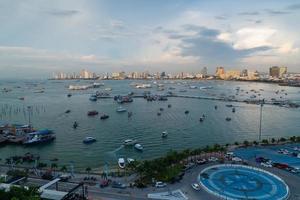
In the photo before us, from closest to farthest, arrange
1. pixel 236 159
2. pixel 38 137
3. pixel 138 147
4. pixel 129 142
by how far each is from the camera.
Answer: pixel 236 159 < pixel 138 147 < pixel 129 142 < pixel 38 137

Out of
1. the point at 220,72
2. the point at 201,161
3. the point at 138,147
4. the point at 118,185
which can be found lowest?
the point at 138,147

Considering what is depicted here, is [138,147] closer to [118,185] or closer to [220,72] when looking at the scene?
[118,185]

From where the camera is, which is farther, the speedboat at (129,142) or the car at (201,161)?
the speedboat at (129,142)

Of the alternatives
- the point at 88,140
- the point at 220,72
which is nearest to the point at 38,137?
the point at 88,140

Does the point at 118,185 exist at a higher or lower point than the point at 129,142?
higher

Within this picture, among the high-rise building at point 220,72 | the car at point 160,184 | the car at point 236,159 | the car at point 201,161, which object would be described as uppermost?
the high-rise building at point 220,72

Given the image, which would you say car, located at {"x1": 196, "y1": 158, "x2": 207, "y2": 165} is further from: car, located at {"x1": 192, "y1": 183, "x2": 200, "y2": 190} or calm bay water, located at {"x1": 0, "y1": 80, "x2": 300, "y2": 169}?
calm bay water, located at {"x1": 0, "y1": 80, "x2": 300, "y2": 169}

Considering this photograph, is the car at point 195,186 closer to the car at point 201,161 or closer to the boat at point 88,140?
the car at point 201,161

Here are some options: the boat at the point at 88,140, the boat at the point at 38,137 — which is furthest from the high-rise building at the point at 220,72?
the boat at the point at 38,137

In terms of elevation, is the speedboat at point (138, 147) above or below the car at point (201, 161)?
below

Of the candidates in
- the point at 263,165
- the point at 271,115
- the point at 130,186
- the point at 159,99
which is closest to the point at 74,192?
the point at 130,186

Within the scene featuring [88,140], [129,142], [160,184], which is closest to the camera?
[160,184]
